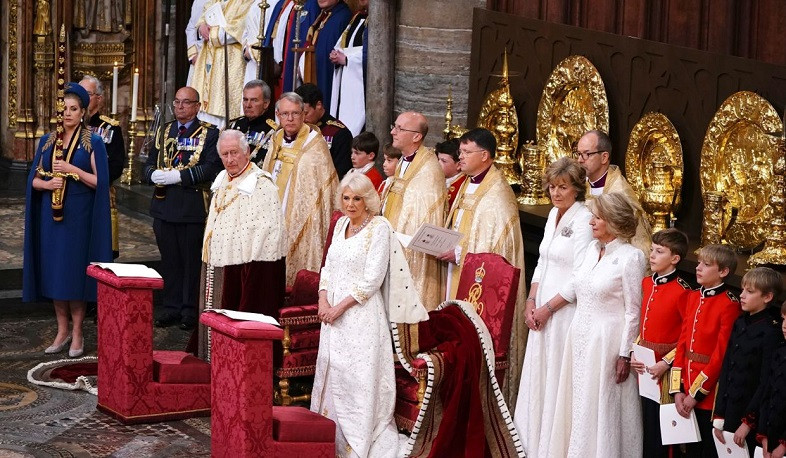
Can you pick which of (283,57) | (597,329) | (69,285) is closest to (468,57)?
(283,57)

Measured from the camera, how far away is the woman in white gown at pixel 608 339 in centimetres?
747

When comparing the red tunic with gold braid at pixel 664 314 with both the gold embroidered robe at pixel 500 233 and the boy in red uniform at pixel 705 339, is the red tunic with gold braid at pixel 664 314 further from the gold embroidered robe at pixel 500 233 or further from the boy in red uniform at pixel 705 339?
the gold embroidered robe at pixel 500 233

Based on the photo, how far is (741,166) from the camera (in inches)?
319

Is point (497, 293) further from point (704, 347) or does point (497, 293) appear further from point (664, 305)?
point (704, 347)

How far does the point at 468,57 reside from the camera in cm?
1160

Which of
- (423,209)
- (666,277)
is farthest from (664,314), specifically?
(423,209)

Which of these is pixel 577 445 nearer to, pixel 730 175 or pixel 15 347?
pixel 730 175

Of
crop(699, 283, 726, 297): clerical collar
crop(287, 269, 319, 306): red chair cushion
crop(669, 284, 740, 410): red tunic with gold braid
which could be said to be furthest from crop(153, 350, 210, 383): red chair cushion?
crop(699, 283, 726, 297): clerical collar

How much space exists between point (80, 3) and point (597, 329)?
10.00 metres

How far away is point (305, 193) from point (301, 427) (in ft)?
8.98

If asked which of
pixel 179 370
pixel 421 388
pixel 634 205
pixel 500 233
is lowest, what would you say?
pixel 179 370

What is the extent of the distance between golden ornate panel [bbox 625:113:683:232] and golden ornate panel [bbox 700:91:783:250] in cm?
29

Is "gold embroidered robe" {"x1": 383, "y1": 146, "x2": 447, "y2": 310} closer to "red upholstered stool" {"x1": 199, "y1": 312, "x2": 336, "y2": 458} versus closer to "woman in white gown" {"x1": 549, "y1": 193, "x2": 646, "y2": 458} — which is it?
"red upholstered stool" {"x1": 199, "y1": 312, "x2": 336, "y2": 458}

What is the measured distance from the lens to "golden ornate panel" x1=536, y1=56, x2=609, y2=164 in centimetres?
955
